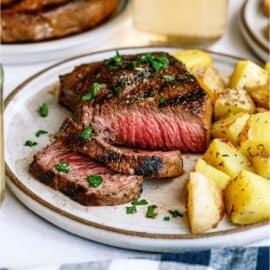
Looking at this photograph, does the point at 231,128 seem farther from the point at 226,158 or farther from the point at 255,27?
the point at 255,27

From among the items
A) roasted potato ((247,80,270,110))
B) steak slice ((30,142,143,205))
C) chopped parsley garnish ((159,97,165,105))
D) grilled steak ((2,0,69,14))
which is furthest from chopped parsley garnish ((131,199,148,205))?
grilled steak ((2,0,69,14))

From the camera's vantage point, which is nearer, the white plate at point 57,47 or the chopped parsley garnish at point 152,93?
the chopped parsley garnish at point 152,93

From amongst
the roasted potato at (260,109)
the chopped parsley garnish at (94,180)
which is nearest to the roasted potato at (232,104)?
the roasted potato at (260,109)

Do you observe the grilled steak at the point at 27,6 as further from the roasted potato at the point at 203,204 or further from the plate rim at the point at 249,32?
the roasted potato at the point at 203,204

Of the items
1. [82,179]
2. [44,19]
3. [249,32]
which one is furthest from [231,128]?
[44,19]

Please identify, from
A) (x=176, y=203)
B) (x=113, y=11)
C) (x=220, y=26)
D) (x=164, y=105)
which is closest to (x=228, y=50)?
(x=220, y=26)
